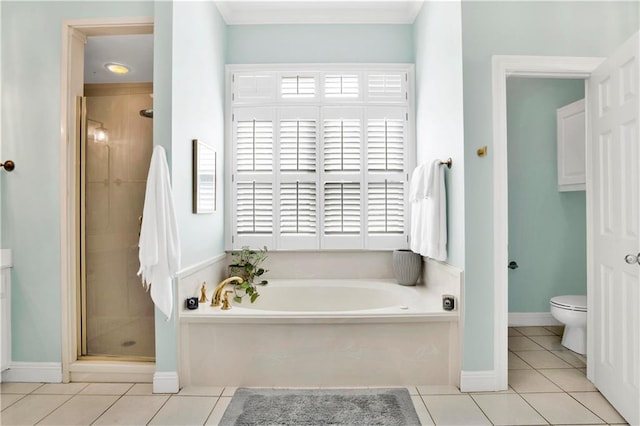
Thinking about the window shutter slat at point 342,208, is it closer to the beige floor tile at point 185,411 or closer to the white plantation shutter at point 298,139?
the white plantation shutter at point 298,139

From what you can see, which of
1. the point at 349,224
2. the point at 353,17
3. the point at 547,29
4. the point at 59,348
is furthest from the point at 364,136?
the point at 59,348

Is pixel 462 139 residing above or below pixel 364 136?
below

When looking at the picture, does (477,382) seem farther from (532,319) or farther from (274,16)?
(274,16)

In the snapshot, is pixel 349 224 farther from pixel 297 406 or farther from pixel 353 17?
pixel 353 17

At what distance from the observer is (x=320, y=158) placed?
3301 mm

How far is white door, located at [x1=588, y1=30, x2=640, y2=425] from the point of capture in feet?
6.35

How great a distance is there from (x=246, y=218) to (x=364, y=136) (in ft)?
4.07

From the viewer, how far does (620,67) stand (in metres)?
2.06

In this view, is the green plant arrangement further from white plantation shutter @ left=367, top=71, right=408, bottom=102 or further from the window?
white plantation shutter @ left=367, top=71, right=408, bottom=102

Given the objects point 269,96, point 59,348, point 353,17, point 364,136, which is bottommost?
point 59,348

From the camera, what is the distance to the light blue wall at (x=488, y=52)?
2.29 meters

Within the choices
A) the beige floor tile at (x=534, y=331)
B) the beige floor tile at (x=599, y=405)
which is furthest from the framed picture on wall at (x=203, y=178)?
the beige floor tile at (x=534, y=331)

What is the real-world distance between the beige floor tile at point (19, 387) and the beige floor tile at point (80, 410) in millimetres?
349

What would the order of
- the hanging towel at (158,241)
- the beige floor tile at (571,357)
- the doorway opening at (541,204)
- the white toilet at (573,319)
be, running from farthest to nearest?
the doorway opening at (541,204), the white toilet at (573,319), the beige floor tile at (571,357), the hanging towel at (158,241)
